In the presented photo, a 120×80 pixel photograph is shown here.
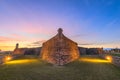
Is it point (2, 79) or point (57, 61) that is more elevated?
point (57, 61)

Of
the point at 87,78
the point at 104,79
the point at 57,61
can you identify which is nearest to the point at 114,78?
the point at 104,79

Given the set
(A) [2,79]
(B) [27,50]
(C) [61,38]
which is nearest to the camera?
(A) [2,79]

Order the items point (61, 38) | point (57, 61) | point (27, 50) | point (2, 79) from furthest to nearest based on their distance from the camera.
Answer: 1. point (27, 50)
2. point (61, 38)
3. point (57, 61)
4. point (2, 79)

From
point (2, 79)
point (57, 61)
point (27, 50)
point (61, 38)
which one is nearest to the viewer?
point (2, 79)

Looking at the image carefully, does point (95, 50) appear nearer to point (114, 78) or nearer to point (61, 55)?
point (61, 55)

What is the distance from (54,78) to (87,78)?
3400mm

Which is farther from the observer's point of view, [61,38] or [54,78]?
[61,38]

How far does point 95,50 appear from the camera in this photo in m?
40.2

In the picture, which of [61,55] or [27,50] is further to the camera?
[27,50]

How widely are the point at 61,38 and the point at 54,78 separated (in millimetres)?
9966

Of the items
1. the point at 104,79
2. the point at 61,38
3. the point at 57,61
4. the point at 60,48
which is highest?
the point at 61,38

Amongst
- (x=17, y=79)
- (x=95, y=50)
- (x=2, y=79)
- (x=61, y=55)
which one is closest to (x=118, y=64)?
(x=61, y=55)

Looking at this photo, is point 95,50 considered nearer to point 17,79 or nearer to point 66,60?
point 66,60

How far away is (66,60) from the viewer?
20.0 m
